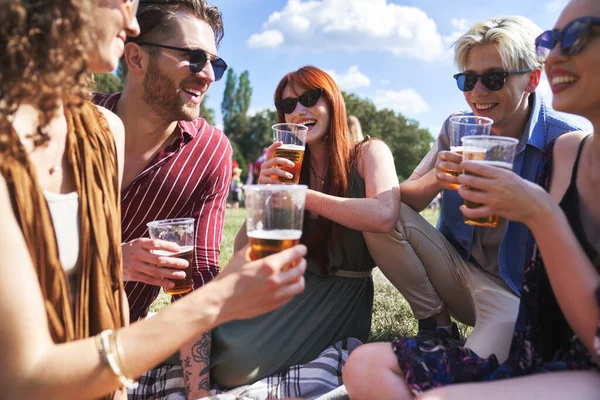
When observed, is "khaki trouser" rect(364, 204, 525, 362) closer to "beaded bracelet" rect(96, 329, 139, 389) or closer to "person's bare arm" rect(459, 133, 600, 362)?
"person's bare arm" rect(459, 133, 600, 362)

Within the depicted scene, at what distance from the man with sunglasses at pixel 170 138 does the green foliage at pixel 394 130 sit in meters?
53.9

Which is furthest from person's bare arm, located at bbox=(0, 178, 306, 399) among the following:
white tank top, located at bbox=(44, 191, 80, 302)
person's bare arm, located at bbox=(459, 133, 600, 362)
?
person's bare arm, located at bbox=(459, 133, 600, 362)

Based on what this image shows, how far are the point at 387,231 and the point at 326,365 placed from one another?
39.9 inches

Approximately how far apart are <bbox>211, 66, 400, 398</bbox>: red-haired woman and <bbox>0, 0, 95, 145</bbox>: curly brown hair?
1625mm

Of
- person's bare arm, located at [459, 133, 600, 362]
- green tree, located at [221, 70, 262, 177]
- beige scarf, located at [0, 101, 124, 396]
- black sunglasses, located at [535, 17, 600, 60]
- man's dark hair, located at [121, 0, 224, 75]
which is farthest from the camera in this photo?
green tree, located at [221, 70, 262, 177]

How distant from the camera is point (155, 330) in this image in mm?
1680

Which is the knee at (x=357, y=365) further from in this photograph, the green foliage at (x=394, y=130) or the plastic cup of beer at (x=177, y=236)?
the green foliage at (x=394, y=130)

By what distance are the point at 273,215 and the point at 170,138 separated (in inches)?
89.0

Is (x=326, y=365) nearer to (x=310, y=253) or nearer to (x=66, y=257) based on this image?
(x=310, y=253)

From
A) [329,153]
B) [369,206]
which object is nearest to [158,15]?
[329,153]

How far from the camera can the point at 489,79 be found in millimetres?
3732

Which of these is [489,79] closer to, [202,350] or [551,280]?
[551,280]

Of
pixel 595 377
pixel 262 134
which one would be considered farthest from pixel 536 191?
pixel 262 134

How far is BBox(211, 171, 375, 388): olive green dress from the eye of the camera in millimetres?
3186
